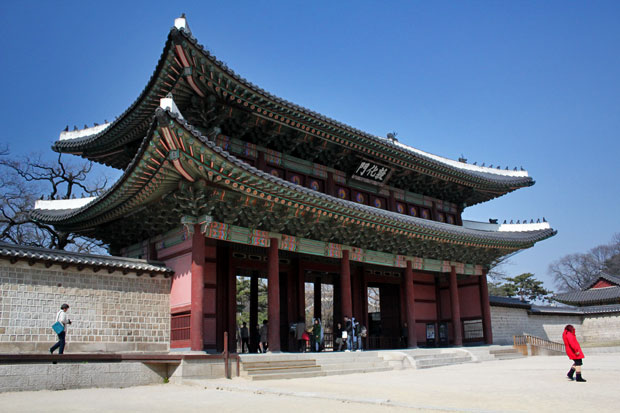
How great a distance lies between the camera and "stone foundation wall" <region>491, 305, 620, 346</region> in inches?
1053

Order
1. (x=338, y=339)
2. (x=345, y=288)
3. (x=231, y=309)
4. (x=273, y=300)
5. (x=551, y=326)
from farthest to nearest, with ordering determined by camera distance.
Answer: (x=551, y=326) < (x=345, y=288) < (x=338, y=339) < (x=231, y=309) < (x=273, y=300)

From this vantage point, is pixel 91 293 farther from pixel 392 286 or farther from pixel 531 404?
pixel 392 286

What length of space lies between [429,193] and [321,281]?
22.5 feet

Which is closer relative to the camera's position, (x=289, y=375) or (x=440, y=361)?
(x=289, y=375)

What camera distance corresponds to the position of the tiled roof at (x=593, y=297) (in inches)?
1473

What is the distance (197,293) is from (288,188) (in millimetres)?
3826

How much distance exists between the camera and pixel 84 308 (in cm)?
1366

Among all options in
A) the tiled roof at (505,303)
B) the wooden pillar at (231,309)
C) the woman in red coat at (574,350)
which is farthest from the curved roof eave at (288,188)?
the woman in red coat at (574,350)

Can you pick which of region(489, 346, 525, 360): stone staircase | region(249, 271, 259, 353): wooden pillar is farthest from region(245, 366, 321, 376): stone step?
region(489, 346, 525, 360): stone staircase

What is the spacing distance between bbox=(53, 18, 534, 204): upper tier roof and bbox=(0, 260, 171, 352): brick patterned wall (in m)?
5.58

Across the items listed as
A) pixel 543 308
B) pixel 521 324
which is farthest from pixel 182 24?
pixel 543 308

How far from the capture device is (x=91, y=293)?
13.9 m

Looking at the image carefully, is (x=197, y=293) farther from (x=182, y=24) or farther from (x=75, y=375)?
(x=182, y=24)

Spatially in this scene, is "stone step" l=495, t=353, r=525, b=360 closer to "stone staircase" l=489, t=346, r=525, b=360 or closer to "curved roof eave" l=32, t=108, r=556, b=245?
"stone staircase" l=489, t=346, r=525, b=360
